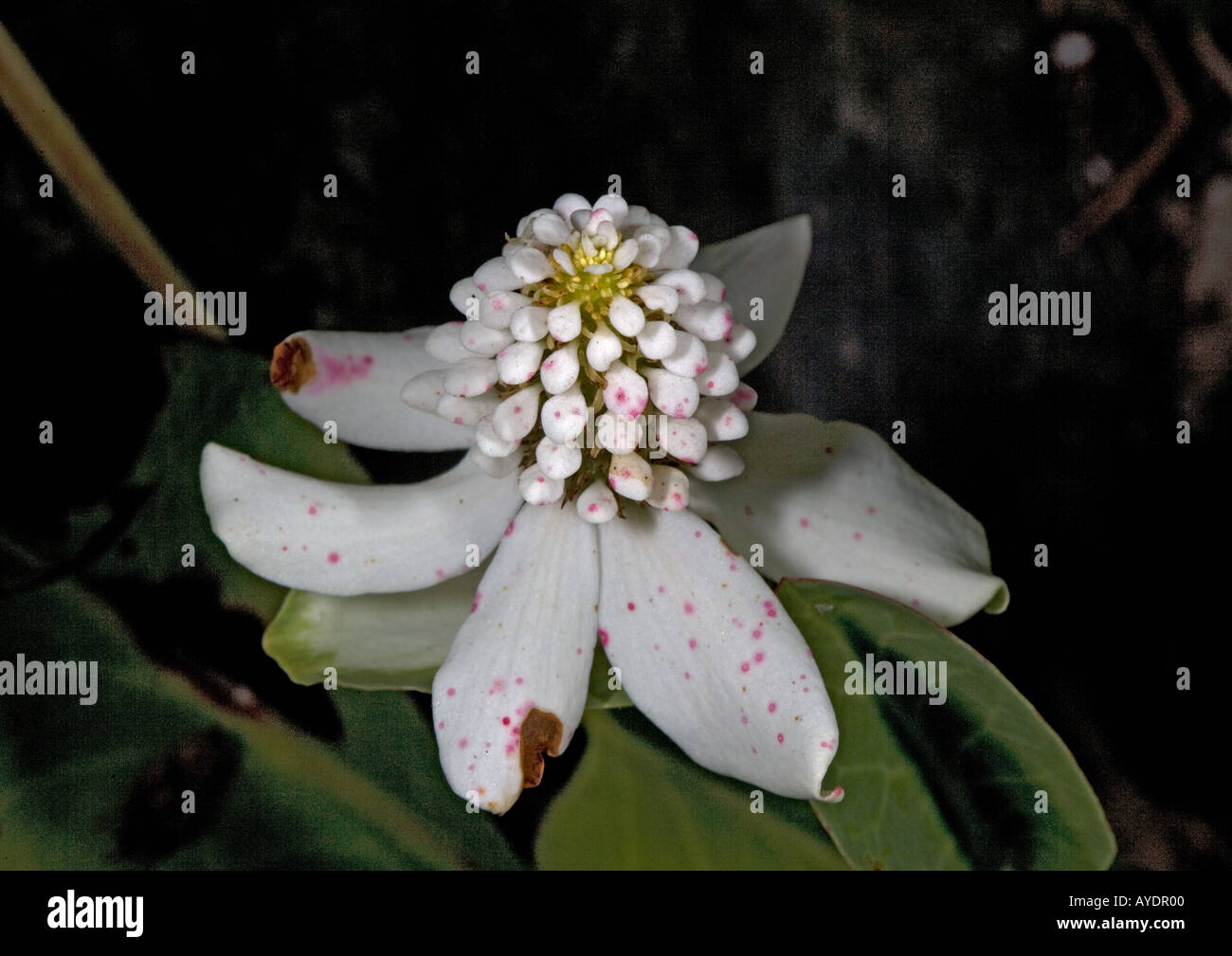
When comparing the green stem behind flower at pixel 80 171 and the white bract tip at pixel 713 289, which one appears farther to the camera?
the green stem behind flower at pixel 80 171

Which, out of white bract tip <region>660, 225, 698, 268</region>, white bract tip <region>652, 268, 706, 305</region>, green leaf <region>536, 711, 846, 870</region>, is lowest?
green leaf <region>536, 711, 846, 870</region>

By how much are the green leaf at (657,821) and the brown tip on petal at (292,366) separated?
222mm

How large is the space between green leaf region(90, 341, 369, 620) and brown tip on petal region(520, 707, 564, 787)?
181 mm

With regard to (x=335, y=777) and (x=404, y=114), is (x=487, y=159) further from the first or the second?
(x=335, y=777)

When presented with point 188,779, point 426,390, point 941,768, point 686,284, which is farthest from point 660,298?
point 188,779

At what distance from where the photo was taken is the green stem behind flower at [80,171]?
2.11 ft

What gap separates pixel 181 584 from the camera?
0.62m

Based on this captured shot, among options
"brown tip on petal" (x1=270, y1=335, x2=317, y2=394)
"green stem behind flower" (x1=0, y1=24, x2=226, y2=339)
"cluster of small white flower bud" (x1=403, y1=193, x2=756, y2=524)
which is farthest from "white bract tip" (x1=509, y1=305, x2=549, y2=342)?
"green stem behind flower" (x1=0, y1=24, x2=226, y2=339)

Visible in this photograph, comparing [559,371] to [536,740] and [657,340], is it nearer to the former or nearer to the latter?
[657,340]

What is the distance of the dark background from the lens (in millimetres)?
631

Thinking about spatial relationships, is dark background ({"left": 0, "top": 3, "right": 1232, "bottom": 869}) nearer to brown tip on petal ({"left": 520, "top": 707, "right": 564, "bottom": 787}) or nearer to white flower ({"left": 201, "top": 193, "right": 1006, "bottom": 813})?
white flower ({"left": 201, "top": 193, "right": 1006, "bottom": 813})

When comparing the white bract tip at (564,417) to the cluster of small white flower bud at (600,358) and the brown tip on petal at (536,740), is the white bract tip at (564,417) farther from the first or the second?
the brown tip on petal at (536,740)

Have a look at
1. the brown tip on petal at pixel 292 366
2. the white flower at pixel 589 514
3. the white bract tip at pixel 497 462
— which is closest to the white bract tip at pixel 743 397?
the white flower at pixel 589 514
